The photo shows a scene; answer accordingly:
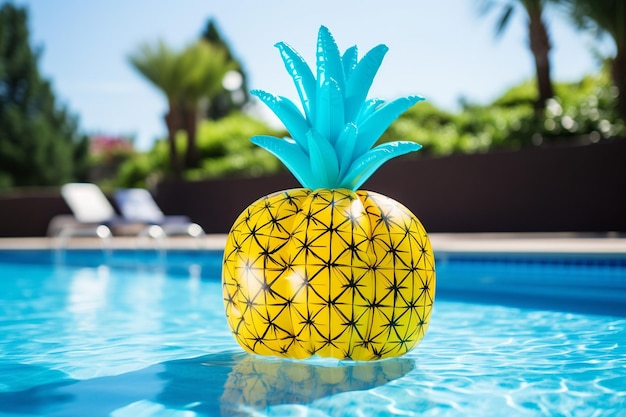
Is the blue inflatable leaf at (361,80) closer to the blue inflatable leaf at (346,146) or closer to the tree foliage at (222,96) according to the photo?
the blue inflatable leaf at (346,146)

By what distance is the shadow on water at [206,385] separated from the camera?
281 centimetres

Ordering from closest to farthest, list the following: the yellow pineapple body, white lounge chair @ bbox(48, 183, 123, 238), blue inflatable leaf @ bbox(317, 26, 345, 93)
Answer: the yellow pineapple body, blue inflatable leaf @ bbox(317, 26, 345, 93), white lounge chair @ bbox(48, 183, 123, 238)

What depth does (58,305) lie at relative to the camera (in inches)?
251

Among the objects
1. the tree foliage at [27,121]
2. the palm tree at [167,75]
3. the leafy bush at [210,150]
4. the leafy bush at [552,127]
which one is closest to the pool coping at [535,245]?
the leafy bush at [552,127]

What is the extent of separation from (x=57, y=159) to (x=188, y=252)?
2542 cm

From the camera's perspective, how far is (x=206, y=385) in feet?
10.4

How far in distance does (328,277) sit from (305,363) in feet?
2.27

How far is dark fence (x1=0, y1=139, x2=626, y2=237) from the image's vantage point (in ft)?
38.3

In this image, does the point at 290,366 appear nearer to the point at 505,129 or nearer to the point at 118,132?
the point at 505,129

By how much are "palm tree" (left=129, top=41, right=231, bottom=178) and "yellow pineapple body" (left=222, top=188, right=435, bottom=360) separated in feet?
Result: 59.2

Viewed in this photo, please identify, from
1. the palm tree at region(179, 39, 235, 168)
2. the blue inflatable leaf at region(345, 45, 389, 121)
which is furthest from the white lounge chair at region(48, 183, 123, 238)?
the blue inflatable leaf at region(345, 45, 389, 121)

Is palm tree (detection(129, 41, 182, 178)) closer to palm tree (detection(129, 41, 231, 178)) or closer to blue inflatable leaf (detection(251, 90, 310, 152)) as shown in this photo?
palm tree (detection(129, 41, 231, 178))

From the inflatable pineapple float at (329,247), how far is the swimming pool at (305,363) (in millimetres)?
209

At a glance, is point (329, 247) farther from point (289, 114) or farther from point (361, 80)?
point (361, 80)
